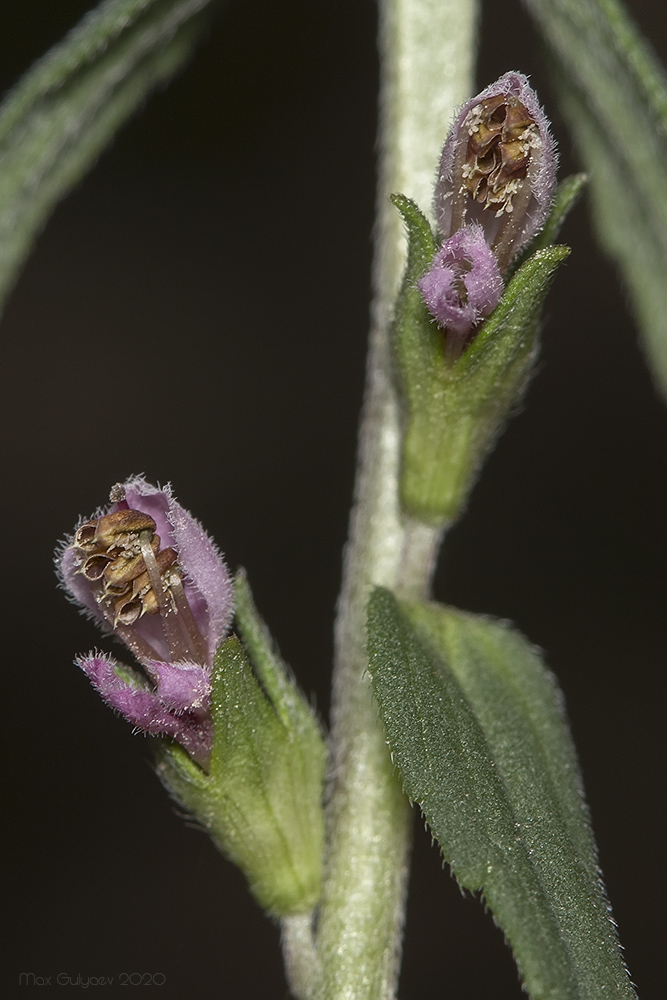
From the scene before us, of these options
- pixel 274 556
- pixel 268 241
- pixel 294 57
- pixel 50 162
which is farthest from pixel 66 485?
pixel 50 162

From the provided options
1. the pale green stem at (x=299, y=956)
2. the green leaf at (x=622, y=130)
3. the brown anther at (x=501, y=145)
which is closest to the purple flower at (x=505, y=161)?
the brown anther at (x=501, y=145)

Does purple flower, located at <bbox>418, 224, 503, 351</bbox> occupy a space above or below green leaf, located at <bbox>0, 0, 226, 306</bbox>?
below

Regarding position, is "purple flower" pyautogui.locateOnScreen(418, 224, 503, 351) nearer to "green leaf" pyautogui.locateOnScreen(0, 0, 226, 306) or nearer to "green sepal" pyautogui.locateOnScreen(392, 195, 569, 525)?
"green sepal" pyautogui.locateOnScreen(392, 195, 569, 525)

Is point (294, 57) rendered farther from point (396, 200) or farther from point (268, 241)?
point (396, 200)

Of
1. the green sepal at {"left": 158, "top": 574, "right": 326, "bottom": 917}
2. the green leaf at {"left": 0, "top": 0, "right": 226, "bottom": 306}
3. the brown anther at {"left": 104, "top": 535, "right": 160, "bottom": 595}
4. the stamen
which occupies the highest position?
the green leaf at {"left": 0, "top": 0, "right": 226, "bottom": 306}

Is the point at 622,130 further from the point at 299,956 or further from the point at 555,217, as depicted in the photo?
the point at 299,956

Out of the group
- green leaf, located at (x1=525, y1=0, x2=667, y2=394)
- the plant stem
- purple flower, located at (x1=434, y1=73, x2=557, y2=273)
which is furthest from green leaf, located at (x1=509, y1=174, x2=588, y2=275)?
green leaf, located at (x1=525, y1=0, x2=667, y2=394)

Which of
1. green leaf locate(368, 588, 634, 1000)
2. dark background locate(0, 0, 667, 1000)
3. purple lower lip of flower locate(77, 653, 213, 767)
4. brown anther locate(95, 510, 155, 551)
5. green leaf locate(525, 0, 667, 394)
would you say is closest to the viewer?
green leaf locate(368, 588, 634, 1000)

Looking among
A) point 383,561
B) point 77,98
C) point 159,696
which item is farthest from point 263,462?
point 159,696
